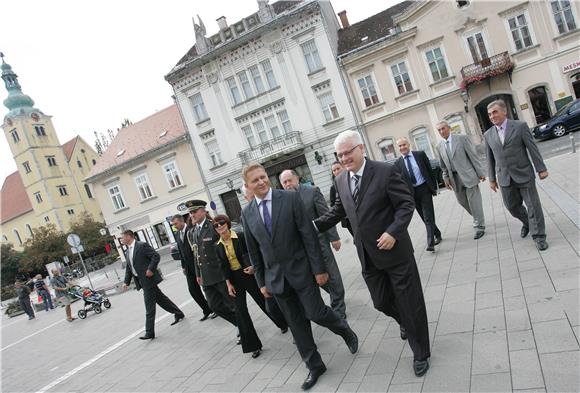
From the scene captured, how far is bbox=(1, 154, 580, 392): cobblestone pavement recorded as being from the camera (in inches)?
128

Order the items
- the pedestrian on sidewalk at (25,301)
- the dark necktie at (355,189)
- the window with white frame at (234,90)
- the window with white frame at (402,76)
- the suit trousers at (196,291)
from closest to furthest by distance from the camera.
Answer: the dark necktie at (355,189) → the suit trousers at (196,291) → the pedestrian on sidewalk at (25,301) → the window with white frame at (402,76) → the window with white frame at (234,90)

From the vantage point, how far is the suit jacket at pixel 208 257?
5820mm

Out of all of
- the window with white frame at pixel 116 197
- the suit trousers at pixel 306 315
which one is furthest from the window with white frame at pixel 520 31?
the window with white frame at pixel 116 197

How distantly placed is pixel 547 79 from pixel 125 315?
77.2 ft

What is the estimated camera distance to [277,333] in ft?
18.7

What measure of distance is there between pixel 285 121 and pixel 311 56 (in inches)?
176

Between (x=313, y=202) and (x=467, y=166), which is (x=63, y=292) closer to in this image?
(x=313, y=202)

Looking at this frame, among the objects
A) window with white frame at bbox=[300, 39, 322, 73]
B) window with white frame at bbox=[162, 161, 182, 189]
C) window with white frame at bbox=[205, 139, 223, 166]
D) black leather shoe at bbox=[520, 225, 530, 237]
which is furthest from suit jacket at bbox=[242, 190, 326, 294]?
window with white frame at bbox=[162, 161, 182, 189]

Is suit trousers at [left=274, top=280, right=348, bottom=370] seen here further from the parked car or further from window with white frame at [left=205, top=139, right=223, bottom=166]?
window with white frame at [left=205, top=139, right=223, bottom=166]

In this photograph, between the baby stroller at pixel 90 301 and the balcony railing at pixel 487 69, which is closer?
the baby stroller at pixel 90 301

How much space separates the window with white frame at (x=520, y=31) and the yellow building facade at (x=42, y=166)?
4674 centimetres

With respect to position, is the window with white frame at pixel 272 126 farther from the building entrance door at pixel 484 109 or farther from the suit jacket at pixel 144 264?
the suit jacket at pixel 144 264

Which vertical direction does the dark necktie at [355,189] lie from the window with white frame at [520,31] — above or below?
below

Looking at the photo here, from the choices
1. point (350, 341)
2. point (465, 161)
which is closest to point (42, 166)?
point (465, 161)
